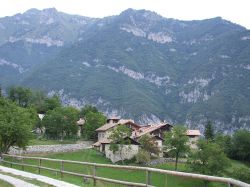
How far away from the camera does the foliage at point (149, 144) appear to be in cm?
10650

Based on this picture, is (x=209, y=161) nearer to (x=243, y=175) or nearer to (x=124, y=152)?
(x=243, y=175)

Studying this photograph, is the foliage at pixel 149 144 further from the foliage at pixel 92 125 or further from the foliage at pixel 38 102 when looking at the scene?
the foliage at pixel 38 102

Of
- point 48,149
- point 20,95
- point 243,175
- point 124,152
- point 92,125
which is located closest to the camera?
point 243,175

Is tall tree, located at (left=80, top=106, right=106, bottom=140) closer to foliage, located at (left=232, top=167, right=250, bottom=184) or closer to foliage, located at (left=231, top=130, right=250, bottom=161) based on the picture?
foliage, located at (left=231, top=130, right=250, bottom=161)

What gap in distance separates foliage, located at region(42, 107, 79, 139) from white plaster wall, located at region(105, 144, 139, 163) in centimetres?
2272

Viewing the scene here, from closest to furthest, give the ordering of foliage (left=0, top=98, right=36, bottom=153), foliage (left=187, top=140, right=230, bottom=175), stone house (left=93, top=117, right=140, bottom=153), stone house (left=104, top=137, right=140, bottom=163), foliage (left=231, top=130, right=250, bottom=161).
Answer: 1. foliage (left=0, top=98, right=36, bottom=153)
2. foliage (left=187, top=140, right=230, bottom=175)
3. stone house (left=104, top=137, right=140, bottom=163)
4. stone house (left=93, top=117, right=140, bottom=153)
5. foliage (left=231, top=130, right=250, bottom=161)

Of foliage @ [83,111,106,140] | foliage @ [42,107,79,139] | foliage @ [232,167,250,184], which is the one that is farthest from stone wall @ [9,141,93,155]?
foliage @ [232,167,250,184]

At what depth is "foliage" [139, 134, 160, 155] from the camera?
106 metres

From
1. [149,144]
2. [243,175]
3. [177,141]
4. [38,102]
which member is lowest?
[243,175]

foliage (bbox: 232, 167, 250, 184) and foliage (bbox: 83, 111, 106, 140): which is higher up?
foliage (bbox: 83, 111, 106, 140)

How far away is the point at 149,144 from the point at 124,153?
20.9 feet

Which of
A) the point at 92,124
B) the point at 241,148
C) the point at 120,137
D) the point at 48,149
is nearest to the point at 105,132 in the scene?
the point at 92,124

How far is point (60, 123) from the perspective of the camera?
4909 inches

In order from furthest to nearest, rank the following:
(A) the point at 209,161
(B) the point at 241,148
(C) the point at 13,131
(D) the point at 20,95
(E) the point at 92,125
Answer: (D) the point at 20,95 → (E) the point at 92,125 → (B) the point at 241,148 → (A) the point at 209,161 → (C) the point at 13,131
